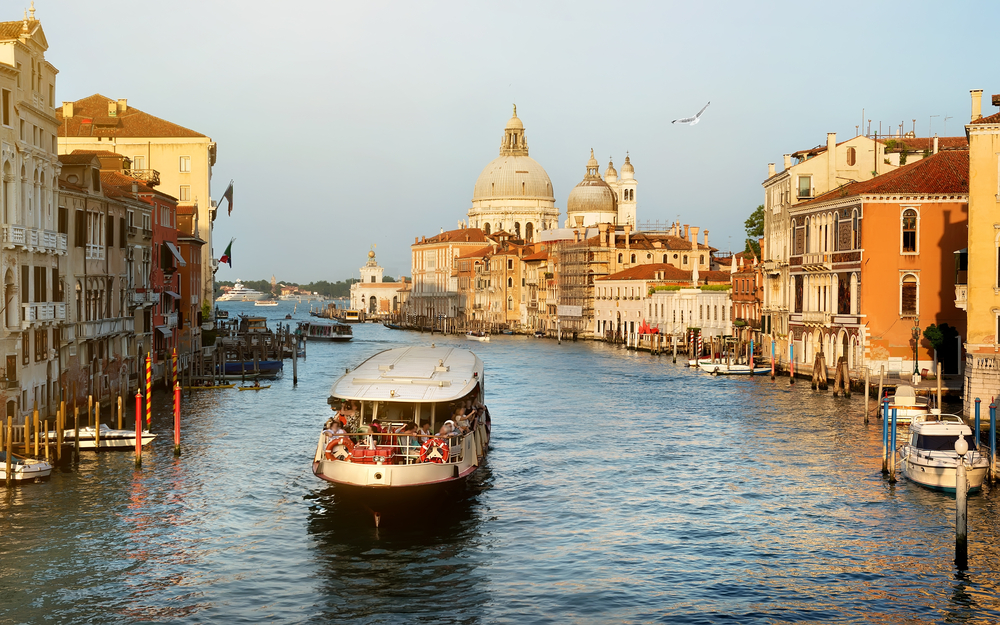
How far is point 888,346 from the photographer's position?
40.6 m

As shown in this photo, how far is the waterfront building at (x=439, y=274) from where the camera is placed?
13988 cm

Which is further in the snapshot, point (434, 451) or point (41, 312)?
point (41, 312)

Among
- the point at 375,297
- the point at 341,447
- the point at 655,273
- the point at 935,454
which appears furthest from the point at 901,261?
the point at 375,297

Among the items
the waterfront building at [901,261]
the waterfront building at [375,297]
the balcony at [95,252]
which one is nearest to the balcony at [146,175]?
the balcony at [95,252]

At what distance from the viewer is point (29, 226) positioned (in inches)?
1029

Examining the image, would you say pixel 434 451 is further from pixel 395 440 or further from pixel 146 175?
pixel 146 175

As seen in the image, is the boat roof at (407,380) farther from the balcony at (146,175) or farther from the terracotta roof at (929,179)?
the balcony at (146,175)

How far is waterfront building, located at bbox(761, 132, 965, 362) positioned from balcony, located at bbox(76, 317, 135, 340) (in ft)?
86.8

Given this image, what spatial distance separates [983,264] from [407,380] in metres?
16.2

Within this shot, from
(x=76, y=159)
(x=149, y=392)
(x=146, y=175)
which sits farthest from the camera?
(x=146, y=175)

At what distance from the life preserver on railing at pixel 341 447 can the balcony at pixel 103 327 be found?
13165 millimetres

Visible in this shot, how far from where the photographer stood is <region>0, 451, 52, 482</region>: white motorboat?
21.7m

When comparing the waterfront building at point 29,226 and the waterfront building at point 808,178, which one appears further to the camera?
the waterfront building at point 808,178

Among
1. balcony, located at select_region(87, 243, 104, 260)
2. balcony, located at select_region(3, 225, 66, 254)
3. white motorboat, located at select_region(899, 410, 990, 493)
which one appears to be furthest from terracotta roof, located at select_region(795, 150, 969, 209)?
balcony, located at select_region(3, 225, 66, 254)
